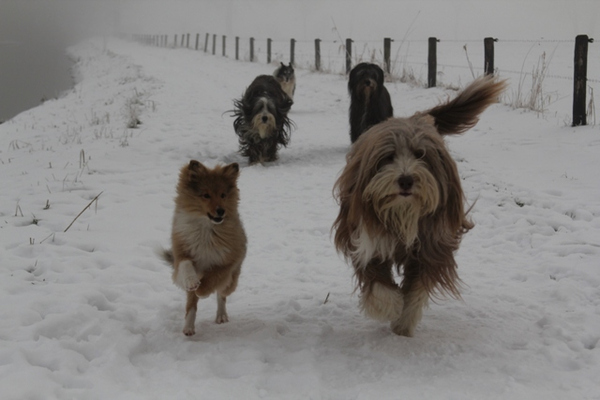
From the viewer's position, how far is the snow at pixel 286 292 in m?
3.57

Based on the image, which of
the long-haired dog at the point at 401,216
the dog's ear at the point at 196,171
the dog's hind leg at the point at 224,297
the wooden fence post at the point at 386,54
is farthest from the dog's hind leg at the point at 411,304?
the wooden fence post at the point at 386,54

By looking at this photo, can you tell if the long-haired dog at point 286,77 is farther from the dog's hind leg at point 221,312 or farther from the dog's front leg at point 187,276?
the dog's front leg at point 187,276

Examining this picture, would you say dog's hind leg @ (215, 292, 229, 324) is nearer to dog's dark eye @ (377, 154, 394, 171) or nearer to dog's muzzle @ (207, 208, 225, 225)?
dog's muzzle @ (207, 208, 225, 225)

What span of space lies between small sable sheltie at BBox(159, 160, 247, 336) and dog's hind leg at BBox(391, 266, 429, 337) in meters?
1.27

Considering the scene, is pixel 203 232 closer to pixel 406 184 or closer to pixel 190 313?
pixel 190 313

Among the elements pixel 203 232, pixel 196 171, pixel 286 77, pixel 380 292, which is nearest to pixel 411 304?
pixel 380 292

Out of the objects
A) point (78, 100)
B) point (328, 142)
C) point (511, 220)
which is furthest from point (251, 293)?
point (78, 100)

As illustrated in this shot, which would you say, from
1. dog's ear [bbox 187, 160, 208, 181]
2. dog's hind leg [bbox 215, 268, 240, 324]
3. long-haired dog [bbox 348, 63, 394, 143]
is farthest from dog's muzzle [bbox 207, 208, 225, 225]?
long-haired dog [bbox 348, 63, 394, 143]

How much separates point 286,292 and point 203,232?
1343 millimetres

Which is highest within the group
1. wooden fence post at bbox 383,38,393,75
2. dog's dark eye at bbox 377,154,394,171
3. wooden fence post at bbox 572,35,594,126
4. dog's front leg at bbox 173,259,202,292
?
wooden fence post at bbox 383,38,393,75

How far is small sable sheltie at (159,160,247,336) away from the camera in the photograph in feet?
13.8

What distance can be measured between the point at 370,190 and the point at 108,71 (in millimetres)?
30095

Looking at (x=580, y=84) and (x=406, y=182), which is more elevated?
(x=580, y=84)

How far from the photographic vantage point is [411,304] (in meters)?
4.21
